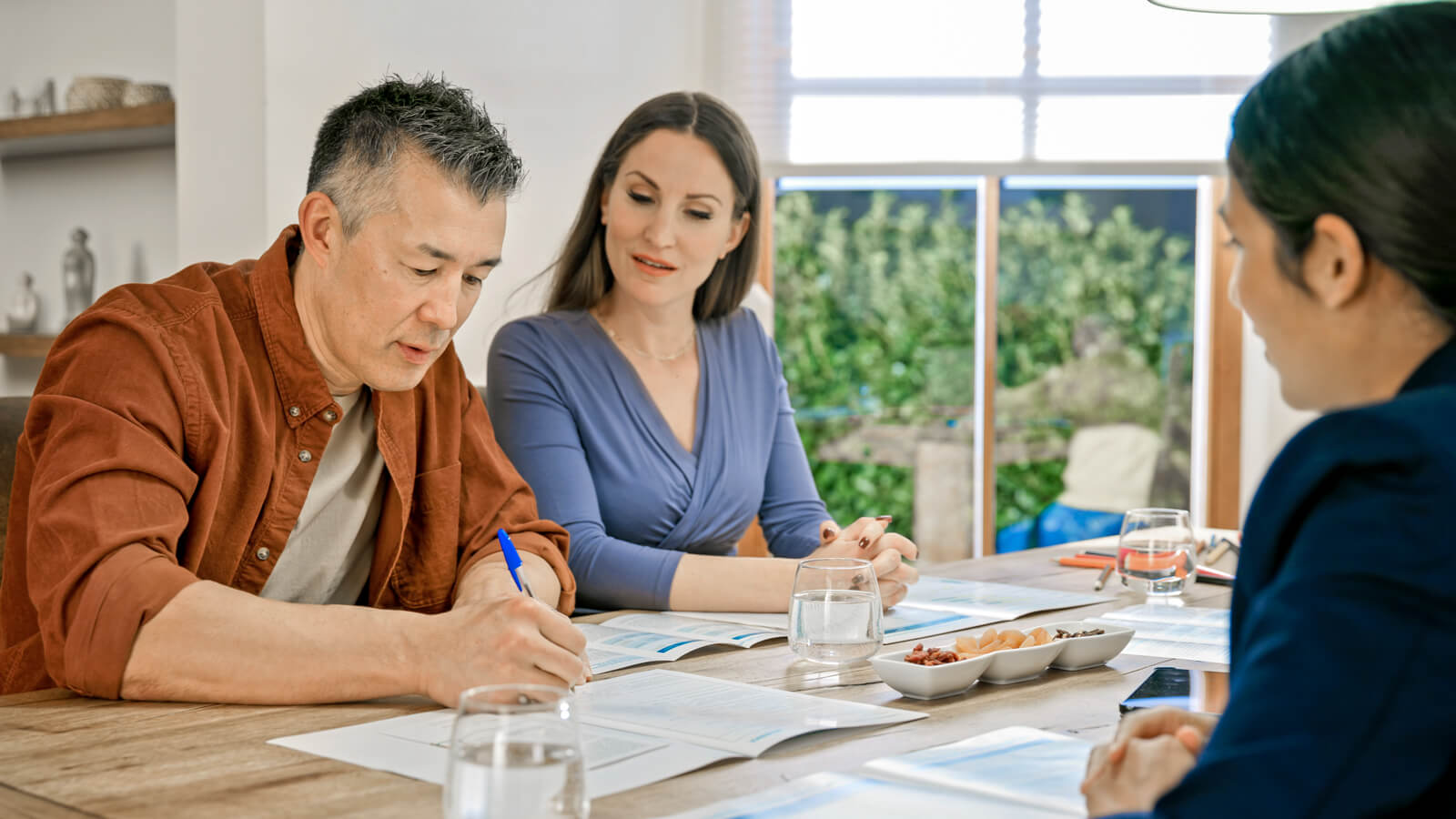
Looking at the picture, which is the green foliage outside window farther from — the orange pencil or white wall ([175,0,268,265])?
the orange pencil

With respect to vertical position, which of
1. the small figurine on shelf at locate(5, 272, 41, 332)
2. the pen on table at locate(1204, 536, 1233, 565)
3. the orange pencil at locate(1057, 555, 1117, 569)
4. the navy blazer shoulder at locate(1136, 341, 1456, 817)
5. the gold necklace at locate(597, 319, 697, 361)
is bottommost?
the orange pencil at locate(1057, 555, 1117, 569)

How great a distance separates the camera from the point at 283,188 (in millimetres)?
2947

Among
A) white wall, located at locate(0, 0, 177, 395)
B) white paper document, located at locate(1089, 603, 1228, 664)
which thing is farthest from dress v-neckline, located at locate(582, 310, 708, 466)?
white wall, located at locate(0, 0, 177, 395)

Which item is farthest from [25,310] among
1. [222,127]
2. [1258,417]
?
[1258,417]

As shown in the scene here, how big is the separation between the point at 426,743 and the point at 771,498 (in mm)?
1449

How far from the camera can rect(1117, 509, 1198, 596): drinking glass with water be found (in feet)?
6.49

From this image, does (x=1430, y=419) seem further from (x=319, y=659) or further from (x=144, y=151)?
(x=144, y=151)

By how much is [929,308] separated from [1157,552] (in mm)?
3359

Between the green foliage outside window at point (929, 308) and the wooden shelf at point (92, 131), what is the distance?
2.40 metres

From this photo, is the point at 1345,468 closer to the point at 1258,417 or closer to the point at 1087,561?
the point at 1087,561

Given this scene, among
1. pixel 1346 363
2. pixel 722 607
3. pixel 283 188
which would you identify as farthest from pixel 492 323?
pixel 1346 363

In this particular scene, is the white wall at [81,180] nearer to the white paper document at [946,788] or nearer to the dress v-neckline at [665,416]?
the dress v-neckline at [665,416]

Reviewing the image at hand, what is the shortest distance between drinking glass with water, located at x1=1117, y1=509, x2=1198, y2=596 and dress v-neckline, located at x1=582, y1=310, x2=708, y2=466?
750 millimetres

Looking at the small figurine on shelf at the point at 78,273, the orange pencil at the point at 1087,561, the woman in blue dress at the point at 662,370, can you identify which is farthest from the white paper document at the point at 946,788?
the small figurine on shelf at the point at 78,273
